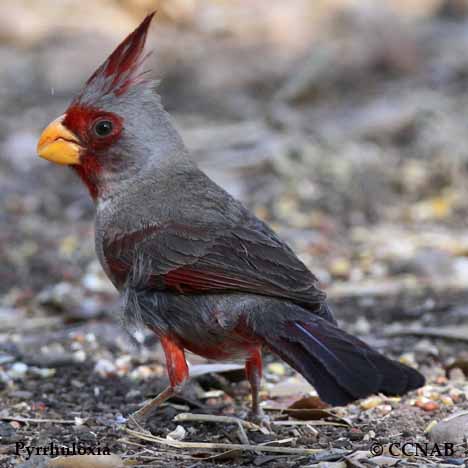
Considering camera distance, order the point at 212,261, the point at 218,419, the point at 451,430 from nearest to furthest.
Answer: the point at 451,430, the point at 212,261, the point at 218,419

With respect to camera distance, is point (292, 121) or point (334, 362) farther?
point (292, 121)

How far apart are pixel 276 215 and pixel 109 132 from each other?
3.02m

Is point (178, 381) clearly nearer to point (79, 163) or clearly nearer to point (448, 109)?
point (79, 163)

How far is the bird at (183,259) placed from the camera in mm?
3551

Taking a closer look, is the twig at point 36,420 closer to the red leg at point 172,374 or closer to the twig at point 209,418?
the red leg at point 172,374

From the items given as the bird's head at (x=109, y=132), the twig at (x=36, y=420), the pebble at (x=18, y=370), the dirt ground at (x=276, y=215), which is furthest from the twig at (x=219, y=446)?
the bird's head at (x=109, y=132)

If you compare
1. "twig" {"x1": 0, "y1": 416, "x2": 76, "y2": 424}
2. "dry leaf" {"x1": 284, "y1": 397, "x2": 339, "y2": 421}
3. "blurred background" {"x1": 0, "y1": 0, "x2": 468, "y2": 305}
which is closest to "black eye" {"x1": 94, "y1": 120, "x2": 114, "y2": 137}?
"twig" {"x1": 0, "y1": 416, "x2": 76, "y2": 424}

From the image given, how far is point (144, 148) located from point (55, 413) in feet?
4.11

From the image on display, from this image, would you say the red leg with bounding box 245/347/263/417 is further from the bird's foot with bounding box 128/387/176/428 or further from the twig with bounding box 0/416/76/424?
the twig with bounding box 0/416/76/424

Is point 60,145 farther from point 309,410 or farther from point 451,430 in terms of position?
point 451,430

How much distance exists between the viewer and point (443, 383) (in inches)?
176

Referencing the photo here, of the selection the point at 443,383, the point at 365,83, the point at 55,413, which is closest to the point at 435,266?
the point at 443,383

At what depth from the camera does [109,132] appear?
455 cm

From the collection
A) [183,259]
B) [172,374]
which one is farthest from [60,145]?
[172,374]
